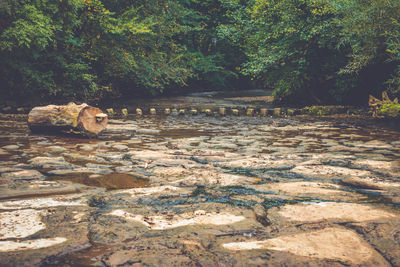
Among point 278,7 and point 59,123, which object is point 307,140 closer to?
point 59,123

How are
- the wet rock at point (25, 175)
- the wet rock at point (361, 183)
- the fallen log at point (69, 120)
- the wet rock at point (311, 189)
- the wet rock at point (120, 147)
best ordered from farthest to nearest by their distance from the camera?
the fallen log at point (69, 120), the wet rock at point (120, 147), the wet rock at point (25, 175), the wet rock at point (361, 183), the wet rock at point (311, 189)

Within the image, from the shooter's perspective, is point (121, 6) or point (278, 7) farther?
point (121, 6)

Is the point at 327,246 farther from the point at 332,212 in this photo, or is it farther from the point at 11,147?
the point at 11,147

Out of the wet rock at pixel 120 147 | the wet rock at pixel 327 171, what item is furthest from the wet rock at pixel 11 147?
the wet rock at pixel 327 171

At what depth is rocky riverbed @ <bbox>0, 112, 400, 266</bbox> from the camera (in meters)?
1.49

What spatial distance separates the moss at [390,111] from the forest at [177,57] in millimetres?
1204

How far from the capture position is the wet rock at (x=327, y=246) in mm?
1458

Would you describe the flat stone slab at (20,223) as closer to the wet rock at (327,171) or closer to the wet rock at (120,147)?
the wet rock at (327,171)

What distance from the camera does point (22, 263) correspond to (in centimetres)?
137

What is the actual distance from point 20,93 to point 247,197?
34.3 feet

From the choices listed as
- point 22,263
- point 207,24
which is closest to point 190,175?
point 22,263

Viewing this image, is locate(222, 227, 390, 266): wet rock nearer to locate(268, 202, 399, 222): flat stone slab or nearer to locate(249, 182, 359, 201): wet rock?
locate(268, 202, 399, 222): flat stone slab

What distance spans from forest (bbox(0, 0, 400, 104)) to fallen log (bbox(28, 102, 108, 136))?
13.3ft

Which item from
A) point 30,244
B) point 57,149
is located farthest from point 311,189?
point 57,149
